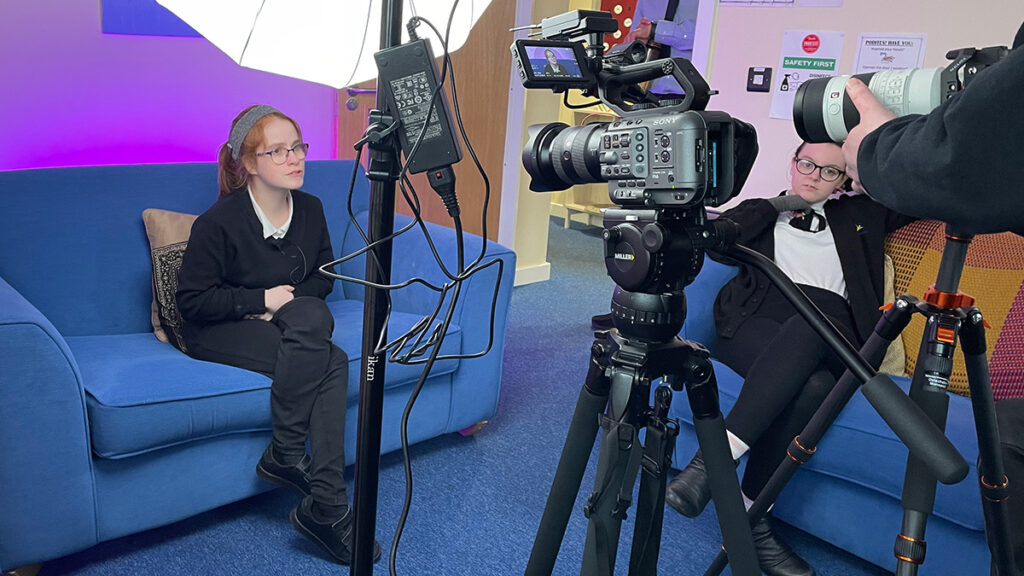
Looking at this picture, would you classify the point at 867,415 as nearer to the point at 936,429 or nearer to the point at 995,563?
the point at 995,563

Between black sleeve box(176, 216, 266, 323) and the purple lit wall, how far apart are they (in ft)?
2.36

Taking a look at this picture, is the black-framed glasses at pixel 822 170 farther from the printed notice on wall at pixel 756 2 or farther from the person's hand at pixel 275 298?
the person's hand at pixel 275 298

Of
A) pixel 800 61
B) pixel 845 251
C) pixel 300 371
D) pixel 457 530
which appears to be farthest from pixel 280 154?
pixel 800 61

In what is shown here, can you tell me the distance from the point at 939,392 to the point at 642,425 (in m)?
0.43

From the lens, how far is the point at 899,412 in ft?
2.60

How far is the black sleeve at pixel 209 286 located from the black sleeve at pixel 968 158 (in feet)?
5.07

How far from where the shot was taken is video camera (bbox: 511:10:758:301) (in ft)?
2.89

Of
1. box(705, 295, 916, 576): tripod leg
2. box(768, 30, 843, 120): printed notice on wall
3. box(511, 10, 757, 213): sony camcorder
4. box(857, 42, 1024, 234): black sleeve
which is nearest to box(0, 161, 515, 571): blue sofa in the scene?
box(705, 295, 916, 576): tripod leg

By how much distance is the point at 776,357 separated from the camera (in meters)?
Result: 1.81

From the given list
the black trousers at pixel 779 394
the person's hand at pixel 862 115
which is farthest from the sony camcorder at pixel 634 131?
the black trousers at pixel 779 394

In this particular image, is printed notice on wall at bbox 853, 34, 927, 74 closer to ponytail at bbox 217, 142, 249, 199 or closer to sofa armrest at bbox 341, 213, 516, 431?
sofa armrest at bbox 341, 213, 516, 431

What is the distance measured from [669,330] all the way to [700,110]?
11.1 inches

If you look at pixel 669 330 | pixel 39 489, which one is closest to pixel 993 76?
pixel 669 330

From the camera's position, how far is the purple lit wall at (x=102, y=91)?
2.19 metres
